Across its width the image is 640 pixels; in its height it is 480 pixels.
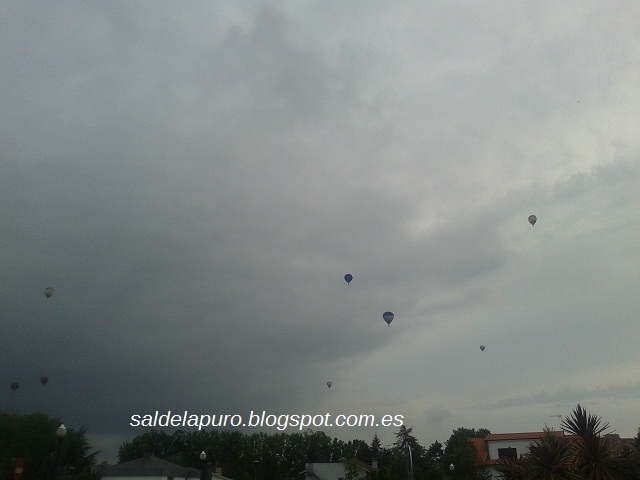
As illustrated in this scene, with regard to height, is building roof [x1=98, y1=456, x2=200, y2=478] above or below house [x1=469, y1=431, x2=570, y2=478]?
below

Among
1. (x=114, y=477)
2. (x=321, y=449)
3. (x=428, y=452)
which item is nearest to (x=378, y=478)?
(x=114, y=477)

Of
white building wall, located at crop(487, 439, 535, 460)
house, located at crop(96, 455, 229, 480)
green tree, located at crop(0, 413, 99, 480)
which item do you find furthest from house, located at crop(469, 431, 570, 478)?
green tree, located at crop(0, 413, 99, 480)

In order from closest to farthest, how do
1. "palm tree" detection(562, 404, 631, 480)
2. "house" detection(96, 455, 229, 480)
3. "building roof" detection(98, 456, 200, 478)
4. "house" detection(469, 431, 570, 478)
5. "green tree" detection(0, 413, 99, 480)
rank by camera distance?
"palm tree" detection(562, 404, 631, 480), "green tree" detection(0, 413, 99, 480), "house" detection(96, 455, 229, 480), "building roof" detection(98, 456, 200, 478), "house" detection(469, 431, 570, 478)

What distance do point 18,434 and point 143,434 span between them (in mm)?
79260

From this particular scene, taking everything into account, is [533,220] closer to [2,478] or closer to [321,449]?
[2,478]

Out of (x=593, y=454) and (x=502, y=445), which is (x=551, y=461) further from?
(x=502, y=445)

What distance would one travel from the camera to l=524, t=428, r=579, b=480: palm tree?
978 inches

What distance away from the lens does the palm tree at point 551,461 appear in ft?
81.5

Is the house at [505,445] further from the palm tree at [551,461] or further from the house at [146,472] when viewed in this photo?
the palm tree at [551,461]

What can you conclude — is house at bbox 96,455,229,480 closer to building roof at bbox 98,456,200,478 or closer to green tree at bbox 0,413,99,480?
building roof at bbox 98,456,200,478

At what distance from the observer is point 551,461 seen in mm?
25203

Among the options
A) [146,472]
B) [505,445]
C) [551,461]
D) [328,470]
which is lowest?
[146,472]

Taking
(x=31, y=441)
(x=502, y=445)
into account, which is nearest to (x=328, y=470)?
(x=502, y=445)

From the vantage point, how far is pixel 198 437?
114 meters
